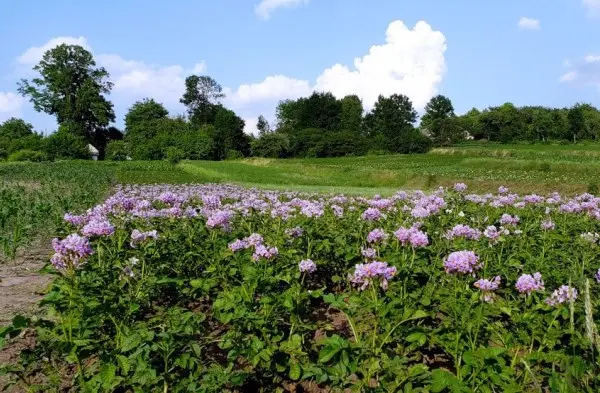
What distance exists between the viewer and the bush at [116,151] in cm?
9025

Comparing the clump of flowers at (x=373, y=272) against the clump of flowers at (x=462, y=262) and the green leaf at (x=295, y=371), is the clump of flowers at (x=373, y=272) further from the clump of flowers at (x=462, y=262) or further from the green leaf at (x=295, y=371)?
the green leaf at (x=295, y=371)

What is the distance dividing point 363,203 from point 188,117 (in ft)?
391

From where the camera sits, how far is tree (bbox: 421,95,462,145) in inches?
3974

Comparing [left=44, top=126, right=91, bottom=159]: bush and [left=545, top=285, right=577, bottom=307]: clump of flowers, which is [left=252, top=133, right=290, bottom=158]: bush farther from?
[left=545, top=285, right=577, bottom=307]: clump of flowers

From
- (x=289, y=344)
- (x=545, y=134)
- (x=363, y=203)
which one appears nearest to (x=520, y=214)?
Answer: (x=363, y=203)

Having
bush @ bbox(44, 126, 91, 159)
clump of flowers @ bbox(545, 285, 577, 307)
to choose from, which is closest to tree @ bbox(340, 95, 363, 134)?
bush @ bbox(44, 126, 91, 159)

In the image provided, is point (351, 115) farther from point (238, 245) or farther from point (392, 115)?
point (238, 245)

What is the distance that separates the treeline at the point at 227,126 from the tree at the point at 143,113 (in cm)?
23

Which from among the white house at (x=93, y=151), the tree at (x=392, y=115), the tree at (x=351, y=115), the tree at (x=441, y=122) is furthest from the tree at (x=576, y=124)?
the white house at (x=93, y=151)

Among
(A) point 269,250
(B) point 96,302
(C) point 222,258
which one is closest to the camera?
(B) point 96,302

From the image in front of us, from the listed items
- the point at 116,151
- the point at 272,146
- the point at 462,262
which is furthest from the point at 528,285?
the point at 116,151

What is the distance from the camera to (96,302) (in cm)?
366

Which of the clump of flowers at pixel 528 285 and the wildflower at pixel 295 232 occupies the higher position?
the wildflower at pixel 295 232

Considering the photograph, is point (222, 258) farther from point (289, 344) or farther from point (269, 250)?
point (289, 344)
